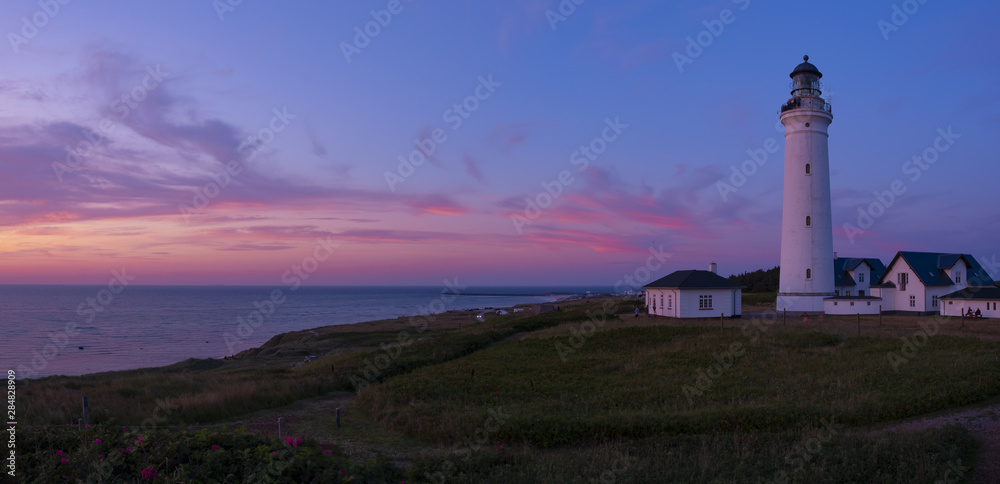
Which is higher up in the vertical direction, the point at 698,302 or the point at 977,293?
the point at 977,293

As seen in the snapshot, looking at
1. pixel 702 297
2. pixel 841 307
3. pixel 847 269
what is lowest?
pixel 841 307

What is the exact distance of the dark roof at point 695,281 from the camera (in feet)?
114

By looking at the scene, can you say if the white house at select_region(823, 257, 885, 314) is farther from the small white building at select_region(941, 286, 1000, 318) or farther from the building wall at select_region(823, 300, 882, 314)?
the small white building at select_region(941, 286, 1000, 318)

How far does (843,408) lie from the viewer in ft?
39.6

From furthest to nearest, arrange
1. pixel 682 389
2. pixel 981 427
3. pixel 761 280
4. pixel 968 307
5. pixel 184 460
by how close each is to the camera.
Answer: pixel 761 280
pixel 968 307
pixel 682 389
pixel 981 427
pixel 184 460

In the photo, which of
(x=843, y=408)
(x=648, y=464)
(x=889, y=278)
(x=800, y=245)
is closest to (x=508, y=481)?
(x=648, y=464)

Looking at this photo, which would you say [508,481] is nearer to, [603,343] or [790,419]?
[790,419]

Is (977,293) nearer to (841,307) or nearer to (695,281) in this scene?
(841,307)

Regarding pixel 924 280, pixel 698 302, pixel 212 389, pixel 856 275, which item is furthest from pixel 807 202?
pixel 212 389

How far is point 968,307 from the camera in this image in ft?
109

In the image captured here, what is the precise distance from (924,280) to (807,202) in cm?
988

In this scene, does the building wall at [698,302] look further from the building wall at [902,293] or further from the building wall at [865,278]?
the building wall at [865,278]

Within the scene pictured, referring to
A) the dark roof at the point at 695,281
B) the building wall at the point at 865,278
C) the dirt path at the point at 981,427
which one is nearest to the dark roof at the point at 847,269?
the building wall at the point at 865,278

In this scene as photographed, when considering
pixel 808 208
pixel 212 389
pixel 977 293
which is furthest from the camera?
pixel 808 208
